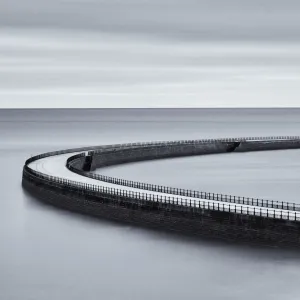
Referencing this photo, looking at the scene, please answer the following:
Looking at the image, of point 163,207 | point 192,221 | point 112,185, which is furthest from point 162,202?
point 112,185

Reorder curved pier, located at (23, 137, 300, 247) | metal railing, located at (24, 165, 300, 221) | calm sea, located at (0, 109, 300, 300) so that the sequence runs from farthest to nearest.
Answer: metal railing, located at (24, 165, 300, 221), curved pier, located at (23, 137, 300, 247), calm sea, located at (0, 109, 300, 300)

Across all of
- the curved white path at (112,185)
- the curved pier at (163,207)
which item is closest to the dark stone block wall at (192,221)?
the curved pier at (163,207)

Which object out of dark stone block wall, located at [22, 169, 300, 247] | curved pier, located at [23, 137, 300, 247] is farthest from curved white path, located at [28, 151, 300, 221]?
dark stone block wall, located at [22, 169, 300, 247]

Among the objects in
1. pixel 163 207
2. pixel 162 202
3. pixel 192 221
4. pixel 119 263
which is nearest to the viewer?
pixel 119 263

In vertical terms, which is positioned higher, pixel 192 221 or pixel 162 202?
pixel 162 202

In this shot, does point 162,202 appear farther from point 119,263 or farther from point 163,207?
point 119,263

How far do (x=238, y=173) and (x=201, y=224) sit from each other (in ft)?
180

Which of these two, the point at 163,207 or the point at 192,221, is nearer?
the point at 192,221

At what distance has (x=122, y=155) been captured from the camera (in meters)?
119

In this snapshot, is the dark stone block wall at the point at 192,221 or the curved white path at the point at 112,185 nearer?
the dark stone block wall at the point at 192,221

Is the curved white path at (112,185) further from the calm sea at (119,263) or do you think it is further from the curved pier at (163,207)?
the calm sea at (119,263)

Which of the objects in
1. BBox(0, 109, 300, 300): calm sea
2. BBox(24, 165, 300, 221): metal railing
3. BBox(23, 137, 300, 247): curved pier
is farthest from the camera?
BBox(24, 165, 300, 221): metal railing

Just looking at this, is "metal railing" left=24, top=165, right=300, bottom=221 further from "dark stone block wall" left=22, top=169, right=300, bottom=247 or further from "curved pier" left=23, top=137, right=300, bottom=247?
"dark stone block wall" left=22, top=169, right=300, bottom=247

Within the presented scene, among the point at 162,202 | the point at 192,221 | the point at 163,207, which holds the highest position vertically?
the point at 162,202
